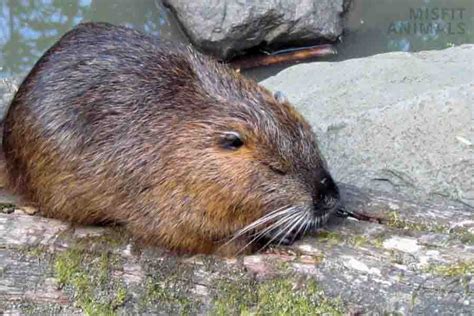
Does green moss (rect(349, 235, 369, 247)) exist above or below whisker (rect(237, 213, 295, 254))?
below

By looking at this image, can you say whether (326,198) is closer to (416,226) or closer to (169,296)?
(416,226)

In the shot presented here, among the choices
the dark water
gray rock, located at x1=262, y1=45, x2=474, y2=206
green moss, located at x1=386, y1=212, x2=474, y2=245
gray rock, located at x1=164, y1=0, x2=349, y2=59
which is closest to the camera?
green moss, located at x1=386, y1=212, x2=474, y2=245

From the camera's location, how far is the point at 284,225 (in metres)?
2.83

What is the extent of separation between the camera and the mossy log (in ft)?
8.85

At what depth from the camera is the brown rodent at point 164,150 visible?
2.84m

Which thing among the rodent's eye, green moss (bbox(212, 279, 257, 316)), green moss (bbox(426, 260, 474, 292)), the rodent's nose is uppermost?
the rodent's eye

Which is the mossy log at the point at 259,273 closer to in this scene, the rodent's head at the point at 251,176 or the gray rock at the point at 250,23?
the rodent's head at the point at 251,176

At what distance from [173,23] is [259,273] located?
11.9 feet

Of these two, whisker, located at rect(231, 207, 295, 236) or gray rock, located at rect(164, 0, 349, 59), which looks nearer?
whisker, located at rect(231, 207, 295, 236)

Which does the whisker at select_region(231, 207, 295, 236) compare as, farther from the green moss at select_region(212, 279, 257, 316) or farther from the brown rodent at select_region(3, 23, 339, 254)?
the green moss at select_region(212, 279, 257, 316)

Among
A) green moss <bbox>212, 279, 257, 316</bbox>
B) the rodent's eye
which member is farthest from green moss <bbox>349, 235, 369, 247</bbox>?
the rodent's eye

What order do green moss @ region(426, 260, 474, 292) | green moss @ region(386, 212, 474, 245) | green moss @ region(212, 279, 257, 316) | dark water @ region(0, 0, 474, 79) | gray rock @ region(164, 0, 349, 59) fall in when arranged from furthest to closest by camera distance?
dark water @ region(0, 0, 474, 79) < gray rock @ region(164, 0, 349, 59) < green moss @ region(386, 212, 474, 245) < green moss @ region(212, 279, 257, 316) < green moss @ region(426, 260, 474, 292)

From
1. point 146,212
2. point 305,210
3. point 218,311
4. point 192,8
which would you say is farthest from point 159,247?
point 192,8

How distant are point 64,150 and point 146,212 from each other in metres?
0.35
